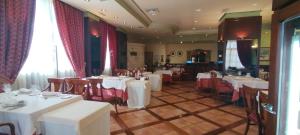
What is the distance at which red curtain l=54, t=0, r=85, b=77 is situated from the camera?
4957 mm

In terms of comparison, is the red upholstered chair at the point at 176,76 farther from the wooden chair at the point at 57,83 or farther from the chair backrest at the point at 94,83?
the wooden chair at the point at 57,83

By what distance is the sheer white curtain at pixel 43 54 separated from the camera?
4.06m

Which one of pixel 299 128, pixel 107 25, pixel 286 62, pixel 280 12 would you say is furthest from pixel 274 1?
pixel 107 25

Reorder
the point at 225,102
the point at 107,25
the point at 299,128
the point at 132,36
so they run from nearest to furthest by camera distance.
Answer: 1. the point at 299,128
2. the point at 225,102
3. the point at 107,25
4. the point at 132,36

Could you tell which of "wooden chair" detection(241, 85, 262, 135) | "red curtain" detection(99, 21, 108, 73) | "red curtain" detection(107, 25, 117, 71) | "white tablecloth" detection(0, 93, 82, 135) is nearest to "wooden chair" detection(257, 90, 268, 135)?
"wooden chair" detection(241, 85, 262, 135)

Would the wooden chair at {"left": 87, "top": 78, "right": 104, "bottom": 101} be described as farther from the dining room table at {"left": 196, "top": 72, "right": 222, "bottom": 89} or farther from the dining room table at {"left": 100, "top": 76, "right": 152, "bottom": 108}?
the dining room table at {"left": 196, "top": 72, "right": 222, "bottom": 89}

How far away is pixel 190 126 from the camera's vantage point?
364cm

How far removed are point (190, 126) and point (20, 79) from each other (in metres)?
3.66

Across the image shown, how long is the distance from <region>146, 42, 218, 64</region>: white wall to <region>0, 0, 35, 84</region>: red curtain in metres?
10.4

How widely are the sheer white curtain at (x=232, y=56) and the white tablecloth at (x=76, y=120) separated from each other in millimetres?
5714

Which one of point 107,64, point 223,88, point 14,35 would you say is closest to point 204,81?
point 223,88

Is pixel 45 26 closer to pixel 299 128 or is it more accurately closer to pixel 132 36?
pixel 299 128

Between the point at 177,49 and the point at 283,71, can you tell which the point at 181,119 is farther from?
the point at 177,49

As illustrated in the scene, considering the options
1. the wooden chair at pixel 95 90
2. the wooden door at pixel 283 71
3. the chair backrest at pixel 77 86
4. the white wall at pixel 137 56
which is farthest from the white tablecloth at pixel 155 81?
the wooden door at pixel 283 71
